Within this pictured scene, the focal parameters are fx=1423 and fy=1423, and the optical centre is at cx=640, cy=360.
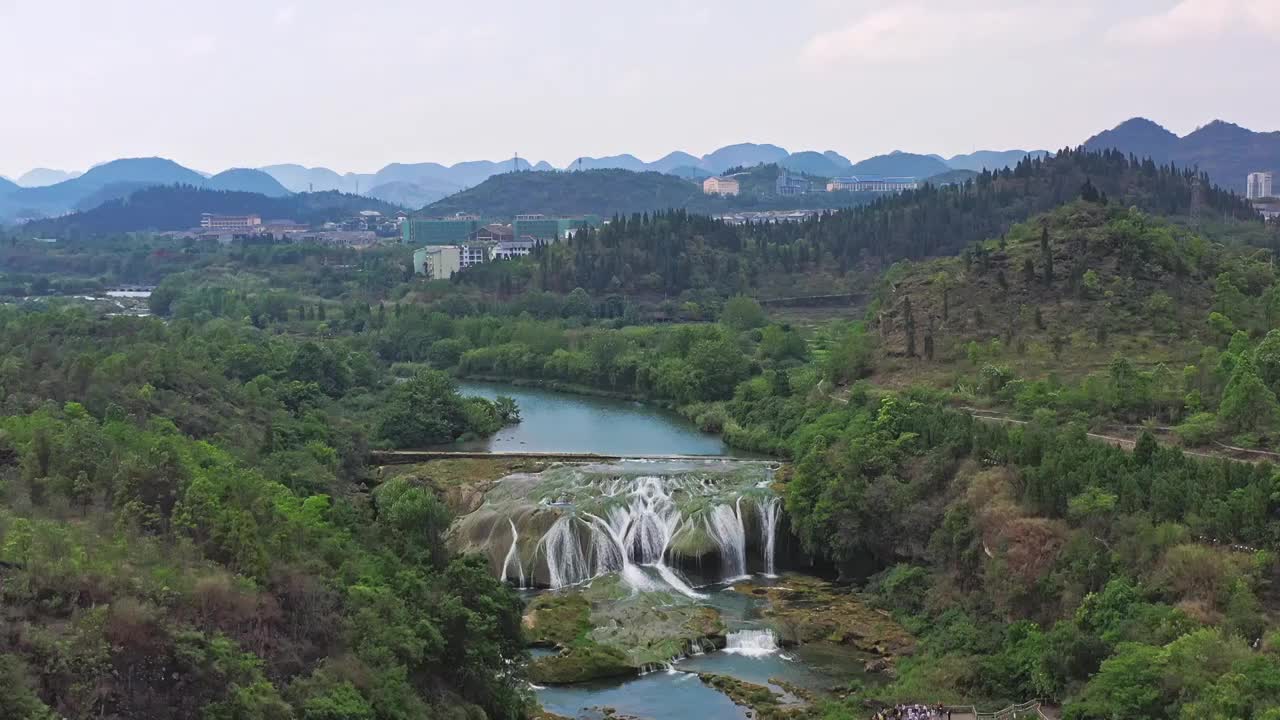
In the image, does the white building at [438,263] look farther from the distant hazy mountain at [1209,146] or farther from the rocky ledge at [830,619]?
the distant hazy mountain at [1209,146]

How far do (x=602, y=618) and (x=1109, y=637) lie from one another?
9636mm

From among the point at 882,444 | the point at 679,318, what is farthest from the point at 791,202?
the point at 882,444

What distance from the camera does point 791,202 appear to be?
6166 inches

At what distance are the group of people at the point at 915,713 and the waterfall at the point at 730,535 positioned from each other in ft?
29.5

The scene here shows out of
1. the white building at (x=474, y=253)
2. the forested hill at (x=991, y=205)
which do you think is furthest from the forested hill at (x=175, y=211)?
the forested hill at (x=991, y=205)

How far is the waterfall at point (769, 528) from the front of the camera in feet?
104

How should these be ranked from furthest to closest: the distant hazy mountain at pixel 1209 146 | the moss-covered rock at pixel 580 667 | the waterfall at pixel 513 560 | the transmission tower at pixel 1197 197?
the distant hazy mountain at pixel 1209 146 → the transmission tower at pixel 1197 197 → the waterfall at pixel 513 560 → the moss-covered rock at pixel 580 667

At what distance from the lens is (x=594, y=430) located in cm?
4675

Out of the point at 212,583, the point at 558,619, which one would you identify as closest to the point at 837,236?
the point at 558,619

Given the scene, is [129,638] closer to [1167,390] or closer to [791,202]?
[1167,390]

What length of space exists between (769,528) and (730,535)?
3.41ft

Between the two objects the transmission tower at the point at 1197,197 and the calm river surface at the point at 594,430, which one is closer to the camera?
the calm river surface at the point at 594,430

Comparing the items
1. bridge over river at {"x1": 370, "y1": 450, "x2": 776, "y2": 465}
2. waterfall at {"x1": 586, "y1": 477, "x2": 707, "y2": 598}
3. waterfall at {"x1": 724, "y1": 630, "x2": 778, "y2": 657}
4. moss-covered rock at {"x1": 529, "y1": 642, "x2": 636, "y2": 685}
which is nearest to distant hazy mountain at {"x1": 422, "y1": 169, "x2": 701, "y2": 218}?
bridge over river at {"x1": 370, "y1": 450, "x2": 776, "y2": 465}

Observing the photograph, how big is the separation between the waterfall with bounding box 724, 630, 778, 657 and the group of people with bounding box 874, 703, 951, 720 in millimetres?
4128
